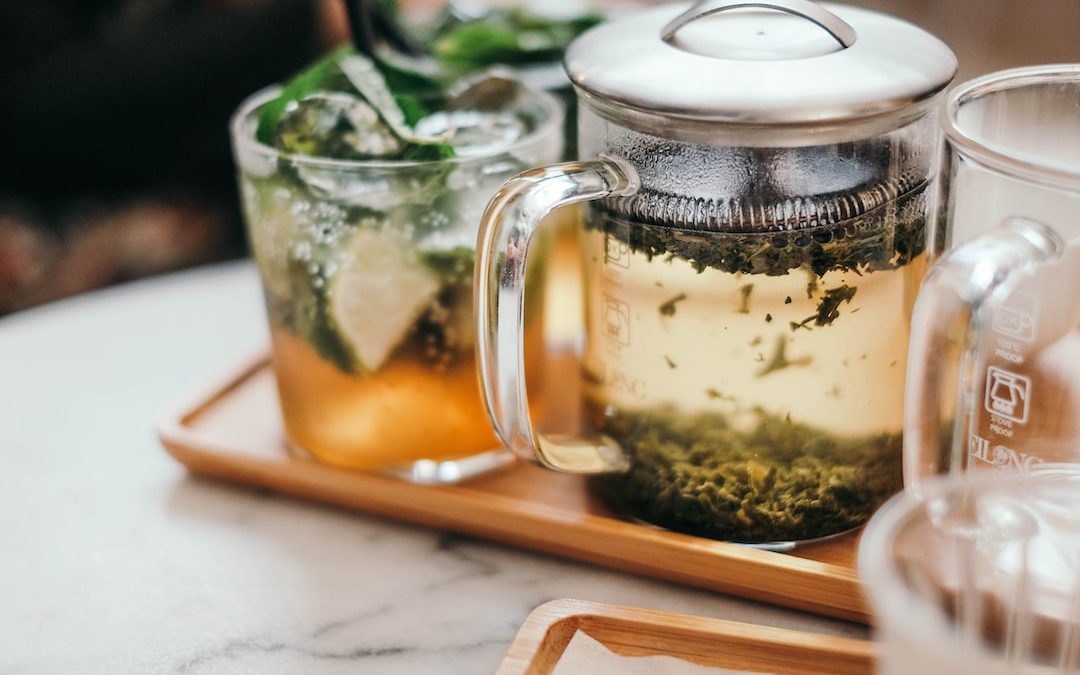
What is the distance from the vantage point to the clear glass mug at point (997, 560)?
1.11ft

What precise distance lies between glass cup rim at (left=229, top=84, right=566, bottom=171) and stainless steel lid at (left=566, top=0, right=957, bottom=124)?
0.19 feet

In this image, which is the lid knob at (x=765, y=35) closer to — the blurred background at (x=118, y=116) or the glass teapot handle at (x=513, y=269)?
the glass teapot handle at (x=513, y=269)

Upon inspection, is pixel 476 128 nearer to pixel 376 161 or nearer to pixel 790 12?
pixel 376 161

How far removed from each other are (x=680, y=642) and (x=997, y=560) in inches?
5.4

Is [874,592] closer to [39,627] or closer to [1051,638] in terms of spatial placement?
[1051,638]

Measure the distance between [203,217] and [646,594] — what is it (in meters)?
1.18

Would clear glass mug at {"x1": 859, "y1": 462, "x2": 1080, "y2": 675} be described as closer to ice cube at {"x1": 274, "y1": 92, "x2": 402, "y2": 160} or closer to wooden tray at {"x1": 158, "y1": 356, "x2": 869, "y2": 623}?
wooden tray at {"x1": 158, "y1": 356, "x2": 869, "y2": 623}

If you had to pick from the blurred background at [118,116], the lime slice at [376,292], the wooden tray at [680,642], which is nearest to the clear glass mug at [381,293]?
the lime slice at [376,292]

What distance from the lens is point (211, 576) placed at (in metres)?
0.54

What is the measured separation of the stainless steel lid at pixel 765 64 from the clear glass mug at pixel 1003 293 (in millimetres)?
32

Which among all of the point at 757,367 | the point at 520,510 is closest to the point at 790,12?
the point at 757,367

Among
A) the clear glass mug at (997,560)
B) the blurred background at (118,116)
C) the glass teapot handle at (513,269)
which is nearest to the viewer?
the clear glass mug at (997,560)

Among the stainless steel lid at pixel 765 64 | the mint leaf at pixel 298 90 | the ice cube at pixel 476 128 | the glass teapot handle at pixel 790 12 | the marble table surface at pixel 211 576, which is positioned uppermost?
the glass teapot handle at pixel 790 12

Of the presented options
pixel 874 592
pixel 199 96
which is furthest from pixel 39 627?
pixel 199 96
